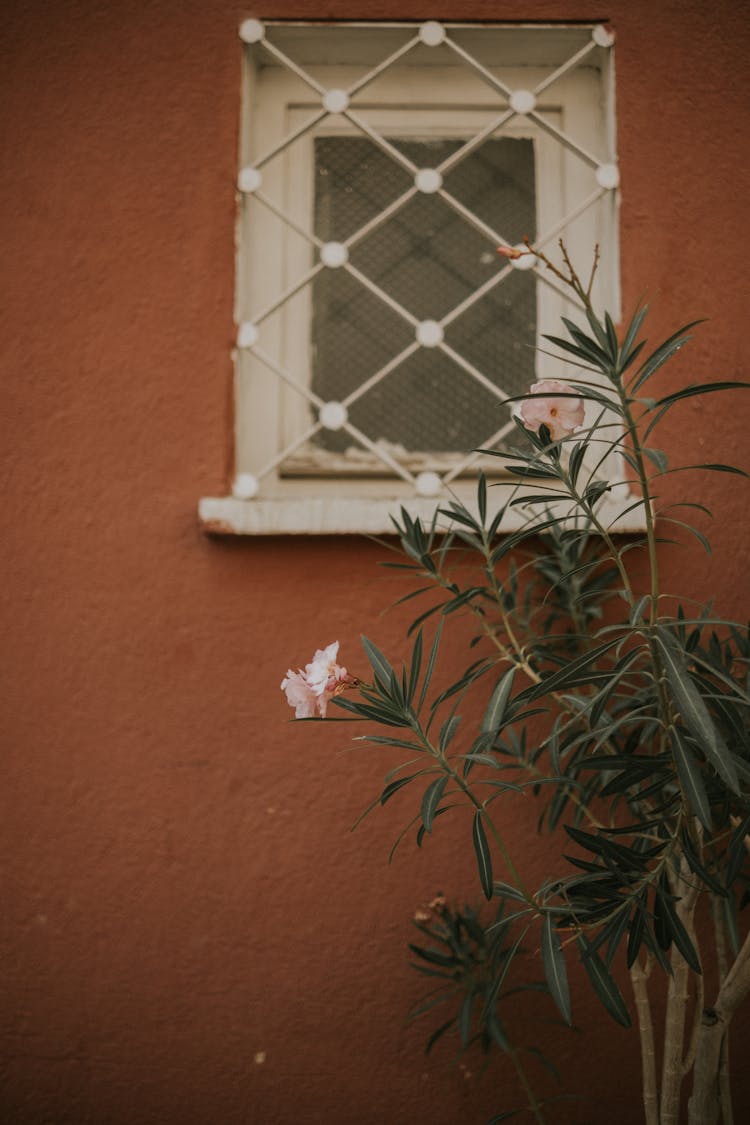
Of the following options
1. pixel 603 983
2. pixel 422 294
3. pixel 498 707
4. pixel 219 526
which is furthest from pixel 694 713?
pixel 422 294

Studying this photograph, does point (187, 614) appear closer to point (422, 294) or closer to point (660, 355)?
point (422, 294)

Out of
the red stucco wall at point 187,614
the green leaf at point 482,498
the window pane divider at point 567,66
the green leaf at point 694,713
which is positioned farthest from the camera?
the window pane divider at point 567,66

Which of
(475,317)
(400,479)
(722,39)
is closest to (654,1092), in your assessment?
(400,479)

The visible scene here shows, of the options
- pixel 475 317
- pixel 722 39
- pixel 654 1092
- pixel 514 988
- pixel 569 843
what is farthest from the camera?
pixel 475 317

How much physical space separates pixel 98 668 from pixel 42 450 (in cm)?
48

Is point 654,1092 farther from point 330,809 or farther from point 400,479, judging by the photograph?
point 400,479

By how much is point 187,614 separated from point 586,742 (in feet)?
2.72

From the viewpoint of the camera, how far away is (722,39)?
184cm

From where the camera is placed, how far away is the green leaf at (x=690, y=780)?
103 cm

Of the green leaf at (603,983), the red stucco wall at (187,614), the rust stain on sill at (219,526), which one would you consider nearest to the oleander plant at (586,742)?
the green leaf at (603,983)

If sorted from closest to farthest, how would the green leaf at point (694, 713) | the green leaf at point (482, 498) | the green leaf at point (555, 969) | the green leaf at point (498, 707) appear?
the green leaf at point (694, 713) < the green leaf at point (555, 969) < the green leaf at point (498, 707) < the green leaf at point (482, 498)

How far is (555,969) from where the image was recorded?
3.72 feet

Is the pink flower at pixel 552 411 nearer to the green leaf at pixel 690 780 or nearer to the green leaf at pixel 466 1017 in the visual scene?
the green leaf at pixel 690 780

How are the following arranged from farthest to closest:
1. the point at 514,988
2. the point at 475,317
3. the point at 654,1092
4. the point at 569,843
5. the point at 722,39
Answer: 1. the point at 475,317
2. the point at 722,39
3. the point at 569,843
4. the point at 514,988
5. the point at 654,1092
